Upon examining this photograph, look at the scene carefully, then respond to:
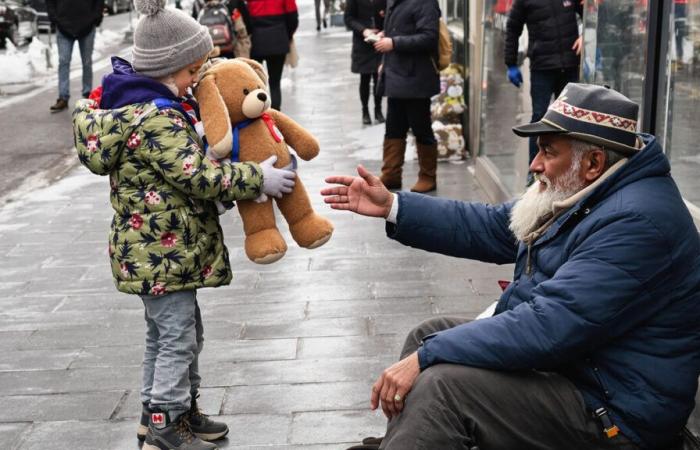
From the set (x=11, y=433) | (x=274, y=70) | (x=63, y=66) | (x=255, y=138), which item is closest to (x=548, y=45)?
(x=255, y=138)

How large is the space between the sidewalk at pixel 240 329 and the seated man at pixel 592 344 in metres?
1.18

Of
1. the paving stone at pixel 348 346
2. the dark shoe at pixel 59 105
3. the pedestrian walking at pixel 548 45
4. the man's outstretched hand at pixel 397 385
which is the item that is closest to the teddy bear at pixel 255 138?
the paving stone at pixel 348 346

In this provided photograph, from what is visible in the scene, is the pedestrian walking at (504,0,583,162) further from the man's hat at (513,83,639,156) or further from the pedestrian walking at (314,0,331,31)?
the pedestrian walking at (314,0,331,31)

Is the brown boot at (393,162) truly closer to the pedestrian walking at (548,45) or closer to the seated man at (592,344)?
the pedestrian walking at (548,45)

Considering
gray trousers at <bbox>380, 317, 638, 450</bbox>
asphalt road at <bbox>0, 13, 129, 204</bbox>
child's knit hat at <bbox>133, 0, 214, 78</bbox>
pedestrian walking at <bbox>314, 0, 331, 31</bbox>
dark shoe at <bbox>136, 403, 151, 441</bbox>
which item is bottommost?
pedestrian walking at <bbox>314, 0, 331, 31</bbox>

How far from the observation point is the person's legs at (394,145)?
335 inches

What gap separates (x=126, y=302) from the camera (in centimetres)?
584

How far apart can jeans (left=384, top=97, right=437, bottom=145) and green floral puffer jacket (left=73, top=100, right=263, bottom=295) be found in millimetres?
4595

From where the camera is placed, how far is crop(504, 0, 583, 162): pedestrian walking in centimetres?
734

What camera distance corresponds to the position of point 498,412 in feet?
9.46

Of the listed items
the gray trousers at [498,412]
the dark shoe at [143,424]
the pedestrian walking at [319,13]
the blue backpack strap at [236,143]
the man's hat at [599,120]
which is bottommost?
the pedestrian walking at [319,13]

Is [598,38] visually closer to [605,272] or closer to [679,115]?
[679,115]

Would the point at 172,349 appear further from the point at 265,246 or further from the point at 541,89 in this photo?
the point at 541,89

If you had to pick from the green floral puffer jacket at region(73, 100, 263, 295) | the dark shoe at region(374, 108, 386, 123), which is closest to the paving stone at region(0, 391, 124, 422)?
the green floral puffer jacket at region(73, 100, 263, 295)
